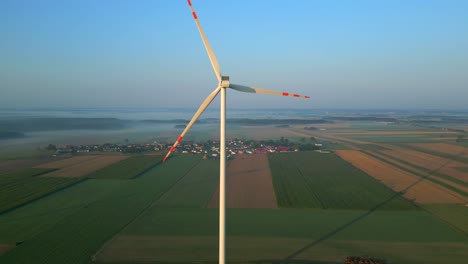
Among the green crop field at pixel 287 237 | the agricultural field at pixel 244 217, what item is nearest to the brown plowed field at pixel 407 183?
the agricultural field at pixel 244 217

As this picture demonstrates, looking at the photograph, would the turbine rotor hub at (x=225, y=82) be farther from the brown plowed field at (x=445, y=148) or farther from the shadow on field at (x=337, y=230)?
the brown plowed field at (x=445, y=148)

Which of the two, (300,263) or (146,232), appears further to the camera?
(146,232)

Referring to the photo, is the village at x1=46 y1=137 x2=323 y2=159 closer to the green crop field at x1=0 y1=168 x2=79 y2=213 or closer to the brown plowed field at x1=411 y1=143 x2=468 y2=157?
the green crop field at x1=0 y1=168 x2=79 y2=213

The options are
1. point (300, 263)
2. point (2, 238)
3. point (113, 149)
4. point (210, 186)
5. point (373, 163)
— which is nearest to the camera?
point (300, 263)

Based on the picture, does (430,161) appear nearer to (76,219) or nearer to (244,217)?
(244,217)

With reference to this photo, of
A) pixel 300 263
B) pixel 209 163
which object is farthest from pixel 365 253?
pixel 209 163

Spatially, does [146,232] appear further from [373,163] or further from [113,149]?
[113,149]

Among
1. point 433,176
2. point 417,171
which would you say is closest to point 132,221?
point 433,176
